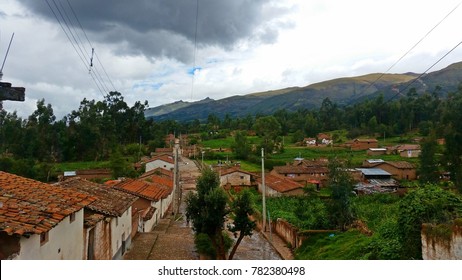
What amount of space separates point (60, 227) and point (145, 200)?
14829 mm

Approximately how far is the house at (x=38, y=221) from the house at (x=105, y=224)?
0.90m

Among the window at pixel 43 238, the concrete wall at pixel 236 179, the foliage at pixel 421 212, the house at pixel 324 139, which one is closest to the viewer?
the window at pixel 43 238

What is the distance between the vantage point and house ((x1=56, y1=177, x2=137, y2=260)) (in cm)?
1164

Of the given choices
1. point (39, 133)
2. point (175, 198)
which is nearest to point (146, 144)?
point (39, 133)

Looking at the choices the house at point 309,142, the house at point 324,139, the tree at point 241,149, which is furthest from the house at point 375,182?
the house at point 309,142

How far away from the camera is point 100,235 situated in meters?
12.4

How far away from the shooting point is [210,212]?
49.4 ft

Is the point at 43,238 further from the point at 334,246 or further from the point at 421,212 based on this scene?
the point at 334,246

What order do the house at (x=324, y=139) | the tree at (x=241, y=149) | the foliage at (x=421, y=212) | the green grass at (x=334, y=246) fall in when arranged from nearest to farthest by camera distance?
the foliage at (x=421, y=212), the green grass at (x=334, y=246), the tree at (x=241, y=149), the house at (x=324, y=139)

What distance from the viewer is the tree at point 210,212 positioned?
49.3ft

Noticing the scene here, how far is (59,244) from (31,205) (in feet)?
4.03

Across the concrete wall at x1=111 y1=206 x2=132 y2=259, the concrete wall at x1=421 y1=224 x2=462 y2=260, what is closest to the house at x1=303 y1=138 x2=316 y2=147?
the concrete wall at x1=111 y1=206 x2=132 y2=259

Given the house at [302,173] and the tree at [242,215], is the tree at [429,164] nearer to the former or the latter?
the house at [302,173]

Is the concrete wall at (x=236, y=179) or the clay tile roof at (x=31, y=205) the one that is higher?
the clay tile roof at (x=31, y=205)
